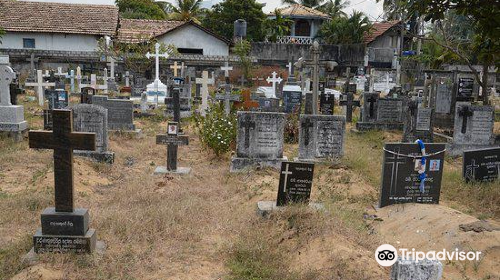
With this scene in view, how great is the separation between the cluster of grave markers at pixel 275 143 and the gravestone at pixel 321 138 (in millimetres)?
21

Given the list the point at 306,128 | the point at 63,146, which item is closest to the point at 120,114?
the point at 306,128

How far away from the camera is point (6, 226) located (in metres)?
5.73

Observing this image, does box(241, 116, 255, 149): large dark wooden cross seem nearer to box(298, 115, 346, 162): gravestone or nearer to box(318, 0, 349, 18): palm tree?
box(298, 115, 346, 162): gravestone

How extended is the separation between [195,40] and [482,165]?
27.9m

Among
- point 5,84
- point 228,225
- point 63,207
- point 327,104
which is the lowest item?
point 228,225

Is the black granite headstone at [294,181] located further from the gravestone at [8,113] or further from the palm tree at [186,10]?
the palm tree at [186,10]

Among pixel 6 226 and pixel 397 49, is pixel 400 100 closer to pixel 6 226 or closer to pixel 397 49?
pixel 6 226

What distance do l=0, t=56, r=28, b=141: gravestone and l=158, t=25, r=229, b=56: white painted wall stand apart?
2289 centimetres

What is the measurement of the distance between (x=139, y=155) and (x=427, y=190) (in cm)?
644

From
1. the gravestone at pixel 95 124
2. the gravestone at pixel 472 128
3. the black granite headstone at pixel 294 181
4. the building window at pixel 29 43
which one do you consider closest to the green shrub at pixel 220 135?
the gravestone at pixel 95 124

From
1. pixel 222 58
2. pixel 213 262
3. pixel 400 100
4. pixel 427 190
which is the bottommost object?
pixel 213 262

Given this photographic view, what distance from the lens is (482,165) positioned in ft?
26.8

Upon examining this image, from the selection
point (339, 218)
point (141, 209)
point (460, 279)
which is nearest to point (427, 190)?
point (339, 218)

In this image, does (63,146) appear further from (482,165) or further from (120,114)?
(120,114)
